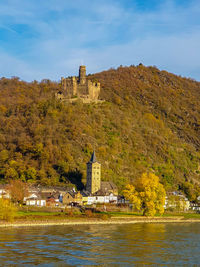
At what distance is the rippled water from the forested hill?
45341 mm

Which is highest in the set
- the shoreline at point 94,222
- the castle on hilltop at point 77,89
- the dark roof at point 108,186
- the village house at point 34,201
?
the castle on hilltop at point 77,89

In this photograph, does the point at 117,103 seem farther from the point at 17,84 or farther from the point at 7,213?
the point at 7,213

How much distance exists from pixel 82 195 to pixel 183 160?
50.0 m

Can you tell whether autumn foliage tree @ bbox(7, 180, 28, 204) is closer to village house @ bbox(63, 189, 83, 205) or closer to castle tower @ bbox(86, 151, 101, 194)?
village house @ bbox(63, 189, 83, 205)

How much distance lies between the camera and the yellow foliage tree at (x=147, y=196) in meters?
78.0

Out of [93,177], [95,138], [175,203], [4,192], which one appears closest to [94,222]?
[4,192]

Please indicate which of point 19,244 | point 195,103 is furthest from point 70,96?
point 19,244

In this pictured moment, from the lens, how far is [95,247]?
43.2 meters

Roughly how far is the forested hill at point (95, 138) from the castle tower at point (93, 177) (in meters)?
3.97

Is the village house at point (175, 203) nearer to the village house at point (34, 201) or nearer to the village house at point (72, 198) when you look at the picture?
the village house at point (72, 198)

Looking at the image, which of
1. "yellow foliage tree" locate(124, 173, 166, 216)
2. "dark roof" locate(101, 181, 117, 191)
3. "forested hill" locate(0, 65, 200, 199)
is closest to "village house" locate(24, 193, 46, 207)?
"forested hill" locate(0, 65, 200, 199)

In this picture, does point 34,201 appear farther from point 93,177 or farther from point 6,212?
point 6,212

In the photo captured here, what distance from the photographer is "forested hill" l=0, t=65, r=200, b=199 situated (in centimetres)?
10381

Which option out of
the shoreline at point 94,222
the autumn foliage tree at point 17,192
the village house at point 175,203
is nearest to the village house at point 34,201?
the autumn foliage tree at point 17,192
